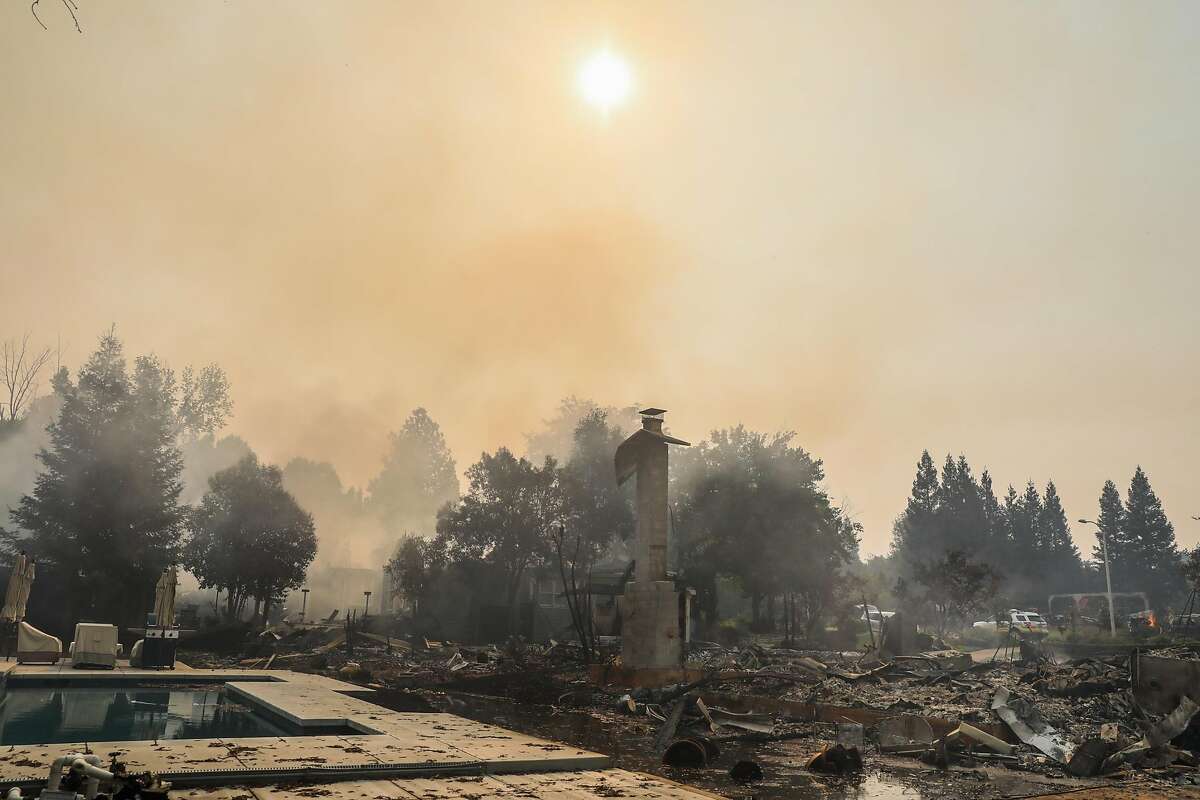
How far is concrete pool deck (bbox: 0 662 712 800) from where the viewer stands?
25.3 ft

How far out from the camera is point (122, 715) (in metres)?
14.4

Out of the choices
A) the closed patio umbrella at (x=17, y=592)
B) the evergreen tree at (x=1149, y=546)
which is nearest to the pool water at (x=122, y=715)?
the closed patio umbrella at (x=17, y=592)

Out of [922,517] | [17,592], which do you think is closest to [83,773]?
[17,592]

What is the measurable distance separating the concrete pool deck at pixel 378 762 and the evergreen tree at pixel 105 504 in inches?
1182

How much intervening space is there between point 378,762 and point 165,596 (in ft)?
59.0

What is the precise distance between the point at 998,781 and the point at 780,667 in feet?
47.2

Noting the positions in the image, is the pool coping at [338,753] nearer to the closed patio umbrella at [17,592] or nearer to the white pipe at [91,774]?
the white pipe at [91,774]

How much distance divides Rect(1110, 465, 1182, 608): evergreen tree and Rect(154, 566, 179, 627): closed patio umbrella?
95.4 meters

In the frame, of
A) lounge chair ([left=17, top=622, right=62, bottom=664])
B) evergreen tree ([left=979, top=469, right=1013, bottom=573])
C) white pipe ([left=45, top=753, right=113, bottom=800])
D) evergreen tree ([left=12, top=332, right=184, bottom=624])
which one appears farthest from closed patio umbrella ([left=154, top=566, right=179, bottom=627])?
evergreen tree ([left=979, top=469, right=1013, bottom=573])

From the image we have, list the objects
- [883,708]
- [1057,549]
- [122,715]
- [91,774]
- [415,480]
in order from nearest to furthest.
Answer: [91,774] < [122,715] < [883,708] < [415,480] < [1057,549]

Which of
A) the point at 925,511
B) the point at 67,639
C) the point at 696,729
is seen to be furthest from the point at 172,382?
the point at 925,511

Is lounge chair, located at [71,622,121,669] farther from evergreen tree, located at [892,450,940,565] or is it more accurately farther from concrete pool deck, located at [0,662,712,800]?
evergreen tree, located at [892,450,940,565]

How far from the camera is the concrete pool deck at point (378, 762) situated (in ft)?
25.3

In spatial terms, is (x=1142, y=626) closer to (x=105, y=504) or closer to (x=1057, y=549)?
(x=105, y=504)
